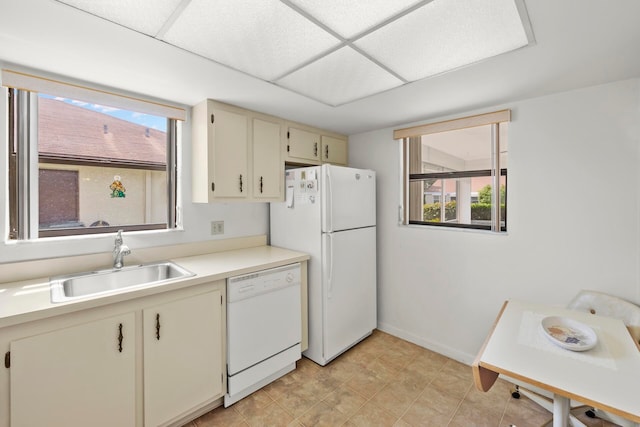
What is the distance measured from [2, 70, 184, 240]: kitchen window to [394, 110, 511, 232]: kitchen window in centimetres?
223

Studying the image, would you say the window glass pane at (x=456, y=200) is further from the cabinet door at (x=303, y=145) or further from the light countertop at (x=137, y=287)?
the light countertop at (x=137, y=287)

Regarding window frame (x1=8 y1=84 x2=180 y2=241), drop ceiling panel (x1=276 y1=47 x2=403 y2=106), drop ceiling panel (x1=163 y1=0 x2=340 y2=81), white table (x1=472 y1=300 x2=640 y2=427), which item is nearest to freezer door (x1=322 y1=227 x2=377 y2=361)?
drop ceiling panel (x1=276 y1=47 x2=403 y2=106)

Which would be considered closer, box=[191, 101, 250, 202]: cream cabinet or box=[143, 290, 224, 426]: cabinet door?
box=[143, 290, 224, 426]: cabinet door

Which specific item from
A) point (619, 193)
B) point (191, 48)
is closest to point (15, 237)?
point (191, 48)

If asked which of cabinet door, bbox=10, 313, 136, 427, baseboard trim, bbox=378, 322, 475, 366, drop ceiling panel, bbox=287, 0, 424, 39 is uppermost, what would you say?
drop ceiling panel, bbox=287, 0, 424, 39

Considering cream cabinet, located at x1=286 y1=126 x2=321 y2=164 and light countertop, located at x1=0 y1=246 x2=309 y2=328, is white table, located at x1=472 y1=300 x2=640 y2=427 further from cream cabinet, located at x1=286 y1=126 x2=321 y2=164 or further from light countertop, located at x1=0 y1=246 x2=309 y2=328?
cream cabinet, located at x1=286 y1=126 x2=321 y2=164

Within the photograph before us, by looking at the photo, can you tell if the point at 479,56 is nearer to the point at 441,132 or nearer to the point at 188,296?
the point at 441,132

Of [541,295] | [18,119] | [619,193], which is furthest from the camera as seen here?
[541,295]

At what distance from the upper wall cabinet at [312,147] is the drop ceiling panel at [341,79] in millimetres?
673

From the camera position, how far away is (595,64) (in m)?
1.60

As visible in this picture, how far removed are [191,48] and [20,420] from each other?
192cm

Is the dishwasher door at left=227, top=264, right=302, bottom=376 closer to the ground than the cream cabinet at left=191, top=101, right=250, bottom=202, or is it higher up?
closer to the ground

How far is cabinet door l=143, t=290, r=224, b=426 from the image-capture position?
5.40 ft

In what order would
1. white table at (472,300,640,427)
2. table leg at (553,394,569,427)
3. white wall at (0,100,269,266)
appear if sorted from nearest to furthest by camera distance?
white table at (472,300,640,427)
table leg at (553,394,569,427)
white wall at (0,100,269,266)
